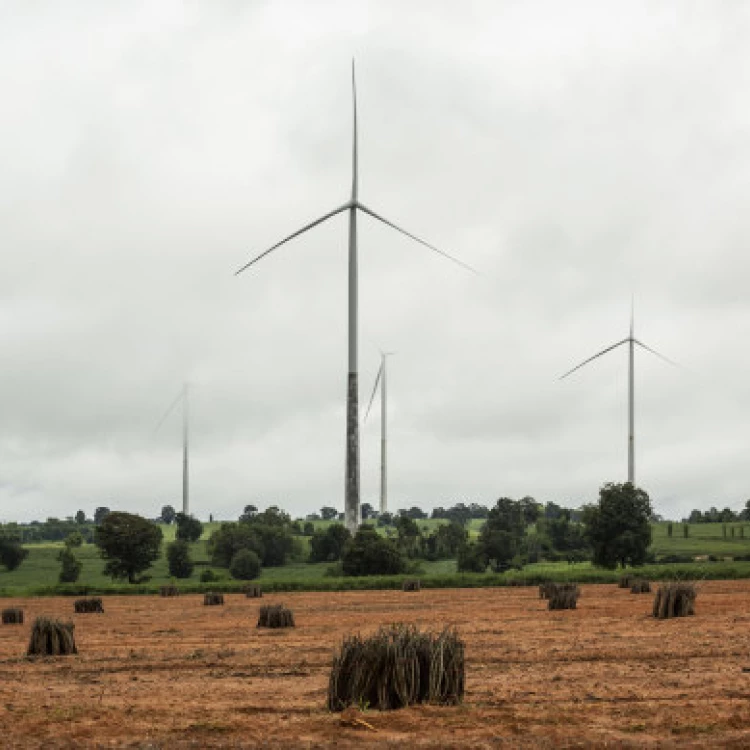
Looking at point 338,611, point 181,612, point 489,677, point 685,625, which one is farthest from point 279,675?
point 181,612

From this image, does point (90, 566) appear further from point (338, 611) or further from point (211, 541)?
point (338, 611)

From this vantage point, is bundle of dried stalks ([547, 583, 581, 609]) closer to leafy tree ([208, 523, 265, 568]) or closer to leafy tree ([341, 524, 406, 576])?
leafy tree ([341, 524, 406, 576])

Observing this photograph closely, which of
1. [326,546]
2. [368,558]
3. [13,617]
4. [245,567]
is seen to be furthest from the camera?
[326,546]

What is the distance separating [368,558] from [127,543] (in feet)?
120

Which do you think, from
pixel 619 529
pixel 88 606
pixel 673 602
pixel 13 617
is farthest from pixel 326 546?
pixel 673 602

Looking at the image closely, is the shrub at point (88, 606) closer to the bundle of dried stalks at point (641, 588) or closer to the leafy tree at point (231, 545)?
the bundle of dried stalks at point (641, 588)

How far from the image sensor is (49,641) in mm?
40125

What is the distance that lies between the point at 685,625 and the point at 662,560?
9693cm

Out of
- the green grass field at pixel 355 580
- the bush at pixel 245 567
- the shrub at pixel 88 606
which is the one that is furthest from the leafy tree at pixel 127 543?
the shrub at pixel 88 606

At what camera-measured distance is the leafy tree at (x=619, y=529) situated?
4801 inches

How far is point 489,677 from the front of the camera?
29438 mm

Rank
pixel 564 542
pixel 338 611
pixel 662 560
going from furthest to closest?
pixel 564 542, pixel 662 560, pixel 338 611

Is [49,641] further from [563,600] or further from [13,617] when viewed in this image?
[563,600]

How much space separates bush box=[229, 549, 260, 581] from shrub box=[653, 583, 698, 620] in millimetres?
103039
